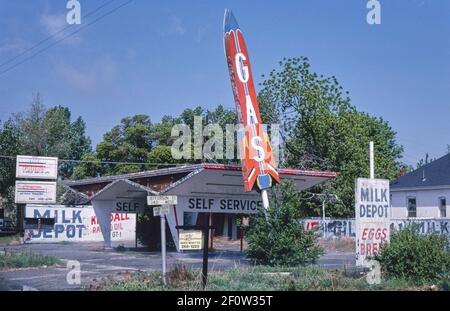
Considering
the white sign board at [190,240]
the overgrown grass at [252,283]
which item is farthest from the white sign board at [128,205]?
the white sign board at [190,240]

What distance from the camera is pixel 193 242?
14.6 m

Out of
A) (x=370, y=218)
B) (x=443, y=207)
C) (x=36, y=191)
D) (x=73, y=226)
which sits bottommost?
(x=73, y=226)

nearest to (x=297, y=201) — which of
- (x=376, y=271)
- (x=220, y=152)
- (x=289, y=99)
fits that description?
(x=376, y=271)

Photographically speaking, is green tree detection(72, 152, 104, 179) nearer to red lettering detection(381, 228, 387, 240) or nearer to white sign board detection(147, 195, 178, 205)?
red lettering detection(381, 228, 387, 240)

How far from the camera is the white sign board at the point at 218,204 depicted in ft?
96.7

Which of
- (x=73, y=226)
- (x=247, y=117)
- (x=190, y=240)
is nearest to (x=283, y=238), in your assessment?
(x=247, y=117)

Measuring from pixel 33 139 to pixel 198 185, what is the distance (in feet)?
70.6

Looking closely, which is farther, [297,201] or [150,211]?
[150,211]

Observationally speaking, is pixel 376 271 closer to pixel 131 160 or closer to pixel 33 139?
pixel 33 139

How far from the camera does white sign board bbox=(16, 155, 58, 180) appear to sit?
24.3 metres

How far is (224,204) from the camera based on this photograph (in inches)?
1201

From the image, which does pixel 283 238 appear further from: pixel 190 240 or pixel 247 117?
pixel 190 240

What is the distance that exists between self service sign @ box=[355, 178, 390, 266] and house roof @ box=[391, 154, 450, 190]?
34590mm

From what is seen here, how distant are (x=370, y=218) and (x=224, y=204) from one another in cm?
1398
